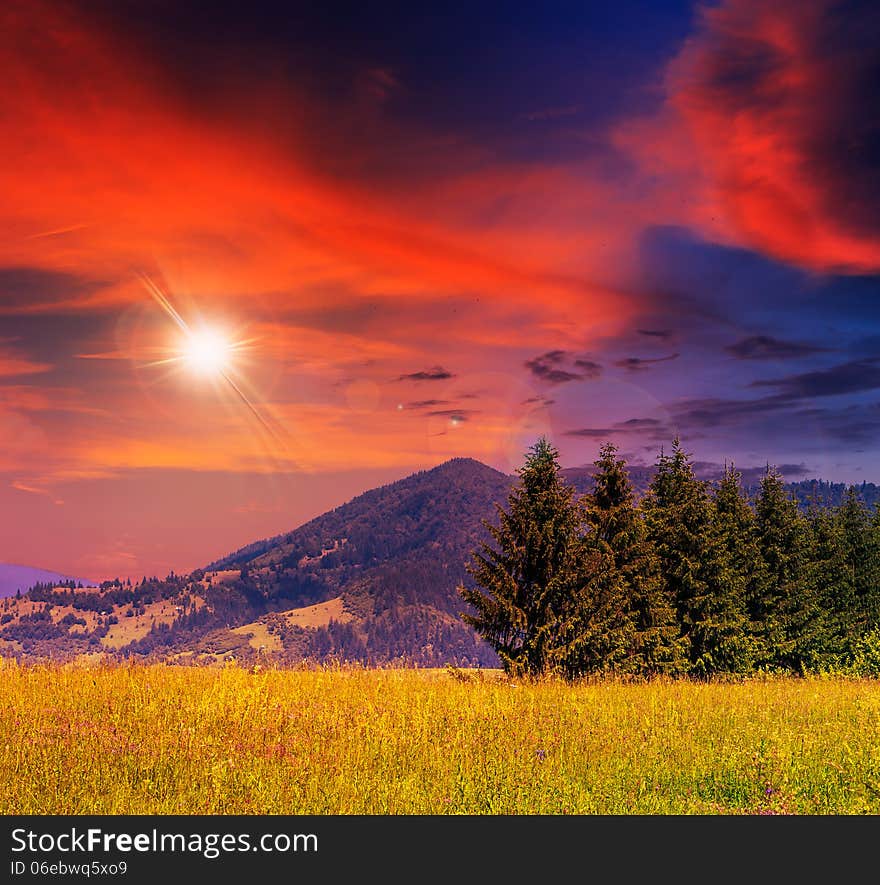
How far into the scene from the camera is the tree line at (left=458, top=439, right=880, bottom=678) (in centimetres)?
2752

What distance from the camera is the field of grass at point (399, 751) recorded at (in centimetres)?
923

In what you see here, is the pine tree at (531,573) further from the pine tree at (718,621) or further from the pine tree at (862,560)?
the pine tree at (862,560)

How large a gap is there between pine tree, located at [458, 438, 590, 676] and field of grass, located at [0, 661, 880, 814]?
444 inches

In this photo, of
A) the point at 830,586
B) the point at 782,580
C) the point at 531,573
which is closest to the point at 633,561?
the point at 531,573

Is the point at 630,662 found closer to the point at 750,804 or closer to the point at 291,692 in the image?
the point at 291,692

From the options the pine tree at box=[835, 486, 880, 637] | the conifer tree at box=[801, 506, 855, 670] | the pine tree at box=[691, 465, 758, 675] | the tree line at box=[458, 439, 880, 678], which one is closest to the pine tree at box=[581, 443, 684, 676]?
the tree line at box=[458, 439, 880, 678]

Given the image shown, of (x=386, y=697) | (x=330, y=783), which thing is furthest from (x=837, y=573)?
(x=330, y=783)

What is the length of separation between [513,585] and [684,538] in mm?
11889

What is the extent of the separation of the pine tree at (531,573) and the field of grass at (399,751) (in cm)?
1127

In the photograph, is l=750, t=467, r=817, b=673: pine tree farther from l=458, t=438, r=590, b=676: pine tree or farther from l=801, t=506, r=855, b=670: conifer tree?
l=458, t=438, r=590, b=676: pine tree

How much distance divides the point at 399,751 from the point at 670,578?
1064 inches

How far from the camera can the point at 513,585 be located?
27.4 meters

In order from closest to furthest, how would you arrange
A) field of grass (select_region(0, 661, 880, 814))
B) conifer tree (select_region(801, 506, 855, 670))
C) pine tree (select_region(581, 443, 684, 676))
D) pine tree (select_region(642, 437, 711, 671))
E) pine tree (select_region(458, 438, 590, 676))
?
field of grass (select_region(0, 661, 880, 814)) < pine tree (select_region(458, 438, 590, 676)) < pine tree (select_region(581, 443, 684, 676)) < pine tree (select_region(642, 437, 711, 671)) < conifer tree (select_region(801, 506, 855, 670))

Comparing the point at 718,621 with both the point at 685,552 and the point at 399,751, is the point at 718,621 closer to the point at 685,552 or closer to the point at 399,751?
the point at 685,552
